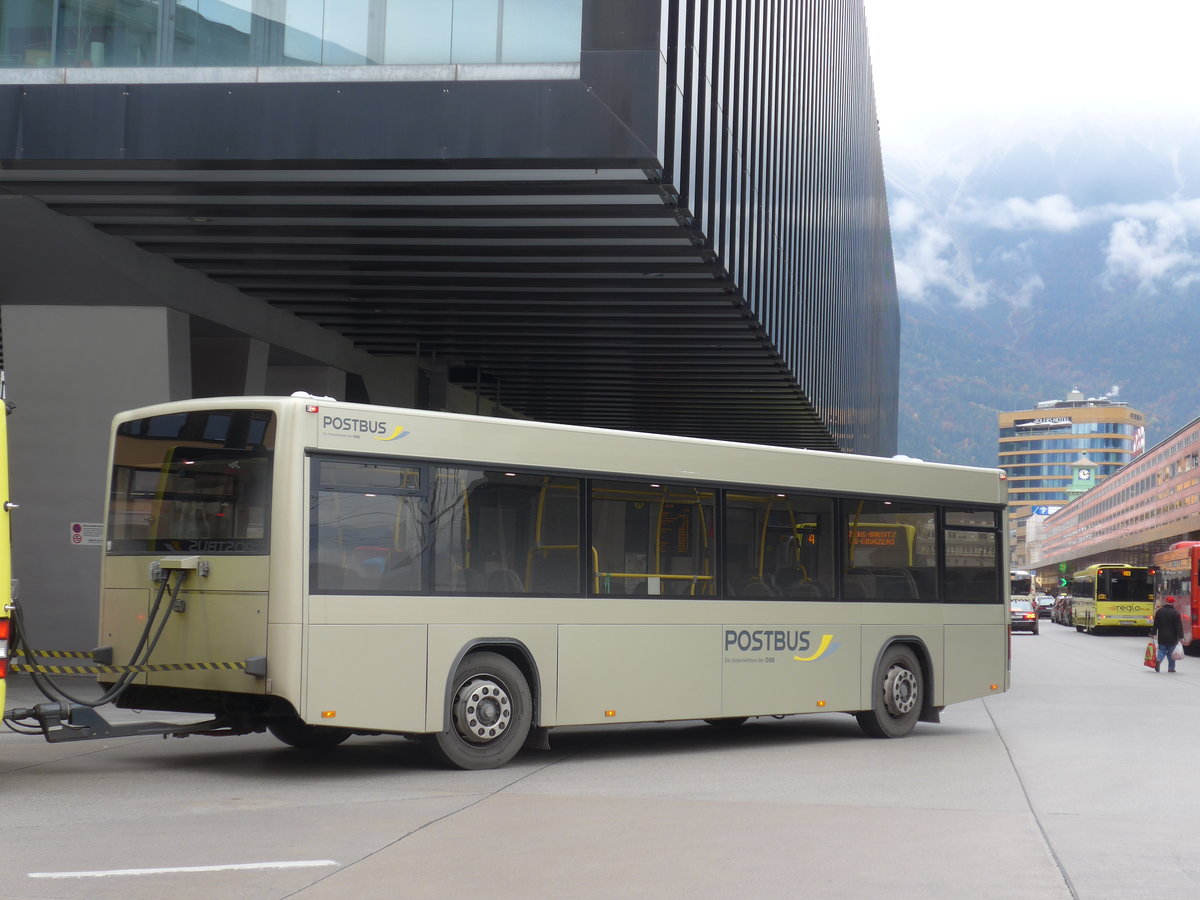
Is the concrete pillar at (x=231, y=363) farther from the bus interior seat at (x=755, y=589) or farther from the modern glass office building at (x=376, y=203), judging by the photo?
the bus interior seat at (x=755, y=589)

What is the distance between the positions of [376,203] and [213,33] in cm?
253

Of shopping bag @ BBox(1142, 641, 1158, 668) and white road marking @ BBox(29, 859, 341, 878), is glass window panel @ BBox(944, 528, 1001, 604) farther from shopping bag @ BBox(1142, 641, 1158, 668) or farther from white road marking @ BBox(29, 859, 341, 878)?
shopping bag @ BBox(1142, 641, 1158, 668)

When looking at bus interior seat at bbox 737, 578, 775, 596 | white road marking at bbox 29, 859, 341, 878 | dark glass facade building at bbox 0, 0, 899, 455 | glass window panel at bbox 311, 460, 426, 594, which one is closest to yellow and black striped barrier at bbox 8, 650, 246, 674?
glass window panel at bbox 311, 460, 426, 594

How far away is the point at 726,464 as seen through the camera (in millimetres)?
13656

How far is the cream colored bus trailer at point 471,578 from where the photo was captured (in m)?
10.6

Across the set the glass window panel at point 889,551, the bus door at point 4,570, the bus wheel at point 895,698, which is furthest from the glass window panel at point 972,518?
the bus door at point 4,570

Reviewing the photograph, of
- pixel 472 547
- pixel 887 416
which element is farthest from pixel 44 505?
pixel 887 416

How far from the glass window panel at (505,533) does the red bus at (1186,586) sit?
111ft

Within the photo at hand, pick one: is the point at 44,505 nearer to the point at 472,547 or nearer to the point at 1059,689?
the point at 472,547

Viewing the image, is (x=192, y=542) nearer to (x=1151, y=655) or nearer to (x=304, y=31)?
(x=304, y=31)

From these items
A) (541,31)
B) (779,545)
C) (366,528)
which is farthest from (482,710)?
(541,31)

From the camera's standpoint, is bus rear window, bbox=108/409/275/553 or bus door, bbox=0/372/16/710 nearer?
bus door, bbox=0/372/16/710

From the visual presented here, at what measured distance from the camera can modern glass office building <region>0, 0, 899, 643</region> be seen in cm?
1535

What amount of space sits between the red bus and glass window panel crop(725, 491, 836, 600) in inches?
1206
